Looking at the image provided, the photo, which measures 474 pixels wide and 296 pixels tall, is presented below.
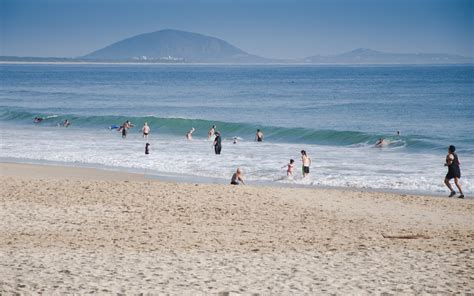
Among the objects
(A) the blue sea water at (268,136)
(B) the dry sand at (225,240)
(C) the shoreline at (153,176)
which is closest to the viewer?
(B) the dry sand at (225,240)

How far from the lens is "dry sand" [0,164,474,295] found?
9.91 meters

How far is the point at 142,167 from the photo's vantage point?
26281 mm

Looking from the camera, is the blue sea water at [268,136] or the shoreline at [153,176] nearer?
the shoreline at [153,176]

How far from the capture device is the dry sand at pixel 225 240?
32.5 ft

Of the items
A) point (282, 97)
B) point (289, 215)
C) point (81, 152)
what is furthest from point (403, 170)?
point (282, 97)

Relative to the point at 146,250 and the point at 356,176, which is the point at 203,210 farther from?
the point at 356,176

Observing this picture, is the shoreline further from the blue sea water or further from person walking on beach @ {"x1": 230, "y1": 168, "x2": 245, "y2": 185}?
person walking on beach @ {"x1": 230, "y1": 168, "x2": 245, "y2": 185}

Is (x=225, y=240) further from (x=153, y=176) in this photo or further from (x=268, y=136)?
(x=268, y=136)

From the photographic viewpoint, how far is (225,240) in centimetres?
1302

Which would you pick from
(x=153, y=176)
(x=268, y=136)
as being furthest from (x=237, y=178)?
(x=268, y=136)

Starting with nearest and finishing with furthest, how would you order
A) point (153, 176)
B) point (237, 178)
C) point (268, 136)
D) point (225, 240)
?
point (225, 240)
point (237, 178)
point (153, 176)
point (268, 136)

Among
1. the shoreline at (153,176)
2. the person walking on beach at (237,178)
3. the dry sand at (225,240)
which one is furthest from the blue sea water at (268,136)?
the dry sand at (225,240)

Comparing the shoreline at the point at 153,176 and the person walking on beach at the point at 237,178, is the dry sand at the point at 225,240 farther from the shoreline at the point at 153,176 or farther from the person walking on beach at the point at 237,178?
the shoreline at the point at 153,176

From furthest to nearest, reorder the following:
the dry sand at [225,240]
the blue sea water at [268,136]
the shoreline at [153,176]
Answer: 1. the blue sea water at [268,136]
2. the shoreline at [153,176]
3. the dry sand at [225,240]
